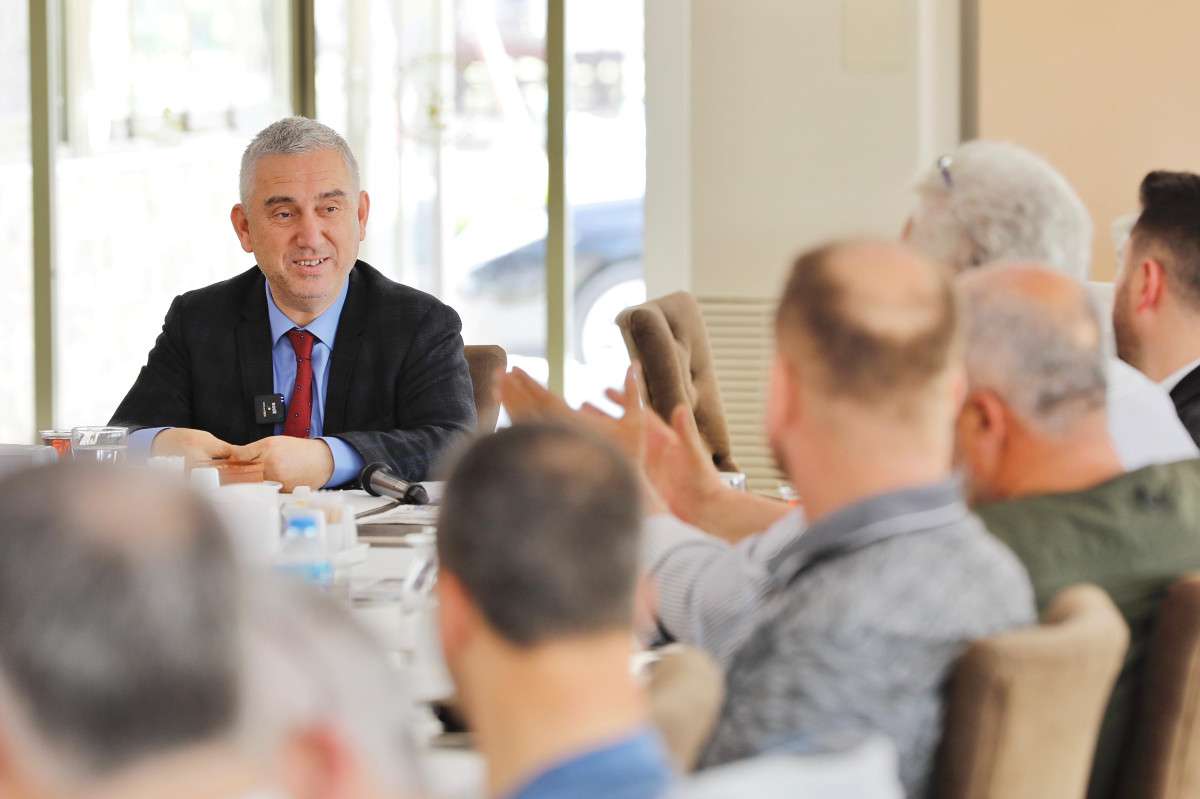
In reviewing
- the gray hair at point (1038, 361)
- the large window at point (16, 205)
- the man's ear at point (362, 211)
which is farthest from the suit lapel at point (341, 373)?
the large window at point (16, 205)

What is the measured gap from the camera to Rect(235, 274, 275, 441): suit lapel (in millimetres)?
3377

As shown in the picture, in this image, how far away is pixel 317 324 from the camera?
3436 millimetres

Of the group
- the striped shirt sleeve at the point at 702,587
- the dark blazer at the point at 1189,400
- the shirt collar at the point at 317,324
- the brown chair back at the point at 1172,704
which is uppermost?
the shirt collar at the point at 317,324

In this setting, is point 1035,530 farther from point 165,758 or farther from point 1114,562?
point 165,758

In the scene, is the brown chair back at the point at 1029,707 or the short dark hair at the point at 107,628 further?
the brown chair back at the point at 1029,707

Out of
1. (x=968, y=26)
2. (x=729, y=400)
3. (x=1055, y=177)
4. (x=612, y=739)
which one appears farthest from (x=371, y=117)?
(x=612, y=739)

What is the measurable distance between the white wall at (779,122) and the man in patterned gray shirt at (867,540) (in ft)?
14.5

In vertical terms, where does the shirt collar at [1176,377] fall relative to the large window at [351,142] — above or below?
below

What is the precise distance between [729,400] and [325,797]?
17.8ft

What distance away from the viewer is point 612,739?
104 centimetres

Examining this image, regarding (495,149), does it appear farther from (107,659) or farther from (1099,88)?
(107,659)

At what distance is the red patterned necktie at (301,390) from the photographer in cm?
338

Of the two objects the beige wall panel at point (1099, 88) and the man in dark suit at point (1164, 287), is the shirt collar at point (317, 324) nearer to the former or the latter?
the man in dark suit at point (1164, 287)

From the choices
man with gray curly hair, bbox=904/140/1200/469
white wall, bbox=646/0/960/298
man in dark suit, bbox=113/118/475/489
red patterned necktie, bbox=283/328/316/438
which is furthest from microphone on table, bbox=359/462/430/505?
white wall, bbox=646/0/960/298
